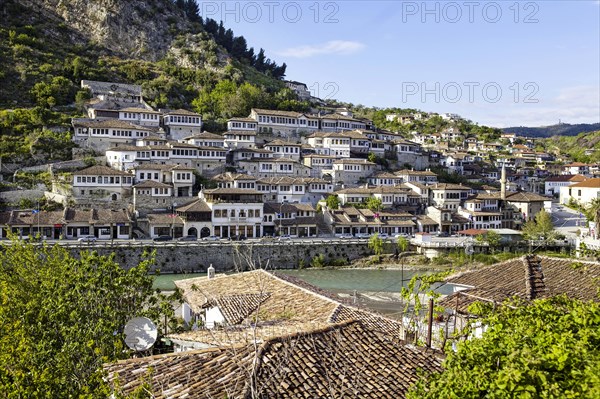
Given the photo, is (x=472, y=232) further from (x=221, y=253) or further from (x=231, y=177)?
(x=221, y=253)

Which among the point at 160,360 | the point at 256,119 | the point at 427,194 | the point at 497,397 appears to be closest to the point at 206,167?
the point at 256,119

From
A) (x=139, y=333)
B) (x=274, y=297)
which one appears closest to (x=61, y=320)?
(x=139, y=333)

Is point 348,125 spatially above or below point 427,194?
above

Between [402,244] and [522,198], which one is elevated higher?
[522,198]

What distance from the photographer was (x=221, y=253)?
137 feet

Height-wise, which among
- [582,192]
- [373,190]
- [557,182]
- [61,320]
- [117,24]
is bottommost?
[61,320]

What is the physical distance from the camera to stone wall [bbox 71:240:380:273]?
130 ft

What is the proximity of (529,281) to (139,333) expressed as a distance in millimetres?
8682

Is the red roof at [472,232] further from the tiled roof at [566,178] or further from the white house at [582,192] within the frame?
the tiled roof at [566,178]

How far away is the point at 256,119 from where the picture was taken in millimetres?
70125

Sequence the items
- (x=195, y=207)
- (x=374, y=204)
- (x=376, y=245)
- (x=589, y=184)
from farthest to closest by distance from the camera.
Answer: (x=589, y=184)
(x=374, y=204)
(x=195, y=207)
(x=376, y=245)

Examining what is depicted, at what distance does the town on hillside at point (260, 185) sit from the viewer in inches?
1816

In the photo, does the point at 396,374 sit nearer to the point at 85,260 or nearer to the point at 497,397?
the point at 497,397

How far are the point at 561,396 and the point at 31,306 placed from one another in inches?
410
